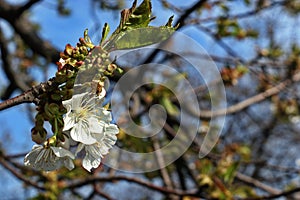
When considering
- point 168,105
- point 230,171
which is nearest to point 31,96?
point 230,171

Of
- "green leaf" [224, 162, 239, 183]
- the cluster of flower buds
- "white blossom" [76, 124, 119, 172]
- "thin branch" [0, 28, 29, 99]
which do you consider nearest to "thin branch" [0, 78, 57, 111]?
the cluster of flower buds

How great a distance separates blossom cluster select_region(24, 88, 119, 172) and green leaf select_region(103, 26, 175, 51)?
7cm

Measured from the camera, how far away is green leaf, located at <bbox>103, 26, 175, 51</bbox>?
2.06 ft

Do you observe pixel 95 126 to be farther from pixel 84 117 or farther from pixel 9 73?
pixel 9 73

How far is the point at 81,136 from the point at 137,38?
16 cm

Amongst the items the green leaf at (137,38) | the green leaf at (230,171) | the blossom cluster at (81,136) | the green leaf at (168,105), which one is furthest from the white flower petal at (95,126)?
the green leaf at (168,105)

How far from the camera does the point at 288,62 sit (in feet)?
9.52

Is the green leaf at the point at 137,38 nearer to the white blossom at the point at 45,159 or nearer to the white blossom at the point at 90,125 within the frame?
the white blossom at the point at 90,125

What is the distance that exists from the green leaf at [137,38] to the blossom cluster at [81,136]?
0.07 meters

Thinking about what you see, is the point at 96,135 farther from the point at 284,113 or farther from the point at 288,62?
the point at 284,113

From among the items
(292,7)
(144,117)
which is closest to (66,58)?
(144,117)

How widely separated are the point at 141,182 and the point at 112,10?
1.37 m

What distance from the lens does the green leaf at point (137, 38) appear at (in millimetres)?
628

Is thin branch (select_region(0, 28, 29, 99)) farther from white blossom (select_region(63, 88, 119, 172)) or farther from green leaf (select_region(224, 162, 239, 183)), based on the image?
white blossom (select_region(63, 88, 119, 172))
